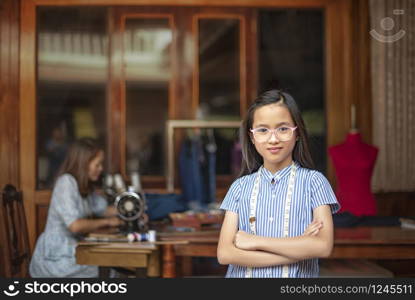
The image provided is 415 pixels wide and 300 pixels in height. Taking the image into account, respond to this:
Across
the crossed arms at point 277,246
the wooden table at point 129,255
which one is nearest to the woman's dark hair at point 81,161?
the wooden table at point 129,255

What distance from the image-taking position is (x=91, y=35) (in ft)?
26.3

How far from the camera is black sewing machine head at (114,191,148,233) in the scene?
418 cm

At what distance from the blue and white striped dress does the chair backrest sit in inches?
78.6

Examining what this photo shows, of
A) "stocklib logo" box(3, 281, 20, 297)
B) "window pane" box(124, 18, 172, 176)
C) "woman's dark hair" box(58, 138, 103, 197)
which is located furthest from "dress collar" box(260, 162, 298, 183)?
"window pane" box(124, 18, 172, 176)

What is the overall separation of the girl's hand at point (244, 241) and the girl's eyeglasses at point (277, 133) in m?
0.33

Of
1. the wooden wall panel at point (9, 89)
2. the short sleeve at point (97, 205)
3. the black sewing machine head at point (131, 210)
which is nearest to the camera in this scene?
the black sewing machine head at point (131, 210)

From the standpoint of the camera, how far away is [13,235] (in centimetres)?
412

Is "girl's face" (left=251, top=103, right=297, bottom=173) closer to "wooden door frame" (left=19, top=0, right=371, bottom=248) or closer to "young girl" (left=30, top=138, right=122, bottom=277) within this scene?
"young girl" (left=30, top=138, right=122, bottom=277)

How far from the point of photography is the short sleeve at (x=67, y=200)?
422 centimetres

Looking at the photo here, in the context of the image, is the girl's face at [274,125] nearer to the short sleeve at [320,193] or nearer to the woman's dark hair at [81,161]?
the short sleeve at [320,193]

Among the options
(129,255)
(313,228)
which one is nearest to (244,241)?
(313,228)

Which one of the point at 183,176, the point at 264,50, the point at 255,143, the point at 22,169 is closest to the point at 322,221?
the point at 255,143

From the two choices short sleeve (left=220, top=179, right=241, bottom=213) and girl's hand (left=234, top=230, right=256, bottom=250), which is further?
short sleeve (left=220, top=179, right=241, bottom=213)

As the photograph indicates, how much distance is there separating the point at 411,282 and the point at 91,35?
592 cm
